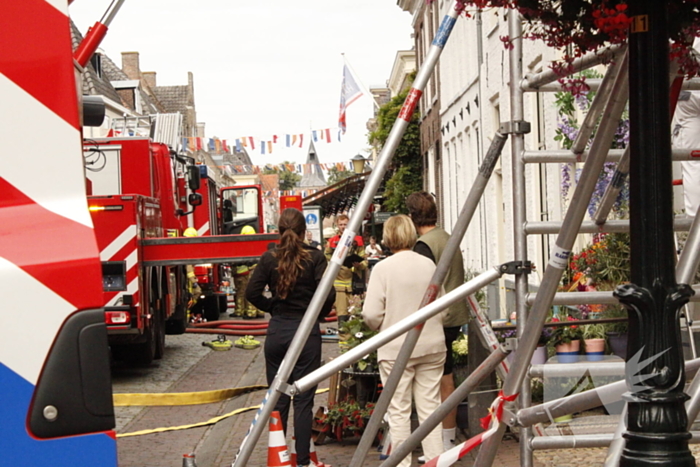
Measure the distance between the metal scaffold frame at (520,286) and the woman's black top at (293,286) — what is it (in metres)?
2.22

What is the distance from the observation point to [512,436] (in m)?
6.61

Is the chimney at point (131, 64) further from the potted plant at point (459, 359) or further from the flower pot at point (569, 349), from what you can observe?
the flower pot at point (569, 349)

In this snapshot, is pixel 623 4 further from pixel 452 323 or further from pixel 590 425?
pixel 452 323

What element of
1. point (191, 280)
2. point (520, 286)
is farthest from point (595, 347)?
point (191, 280)

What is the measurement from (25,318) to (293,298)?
431cm

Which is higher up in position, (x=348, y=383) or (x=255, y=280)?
(x=255, y=280)

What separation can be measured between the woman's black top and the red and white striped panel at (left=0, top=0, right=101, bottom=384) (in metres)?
4.16

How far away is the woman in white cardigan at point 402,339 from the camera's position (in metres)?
5.82

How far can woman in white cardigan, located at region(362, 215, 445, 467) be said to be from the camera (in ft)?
19.1

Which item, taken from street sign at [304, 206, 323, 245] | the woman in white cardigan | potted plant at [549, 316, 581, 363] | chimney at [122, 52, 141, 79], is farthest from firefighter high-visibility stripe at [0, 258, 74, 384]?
chimney at [122, 52, 141, 79]

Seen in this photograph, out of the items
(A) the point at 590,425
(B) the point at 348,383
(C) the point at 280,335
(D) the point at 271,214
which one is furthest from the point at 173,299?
(D) the point at 271,214

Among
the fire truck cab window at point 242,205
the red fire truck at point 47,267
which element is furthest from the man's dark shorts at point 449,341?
the fire truck cab window at point 242,205

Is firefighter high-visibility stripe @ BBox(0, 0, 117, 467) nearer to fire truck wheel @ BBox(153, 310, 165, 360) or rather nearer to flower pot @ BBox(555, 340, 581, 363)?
flower pot @ BBox(555, 340, 581, 363)

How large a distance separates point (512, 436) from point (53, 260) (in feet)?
16.9
